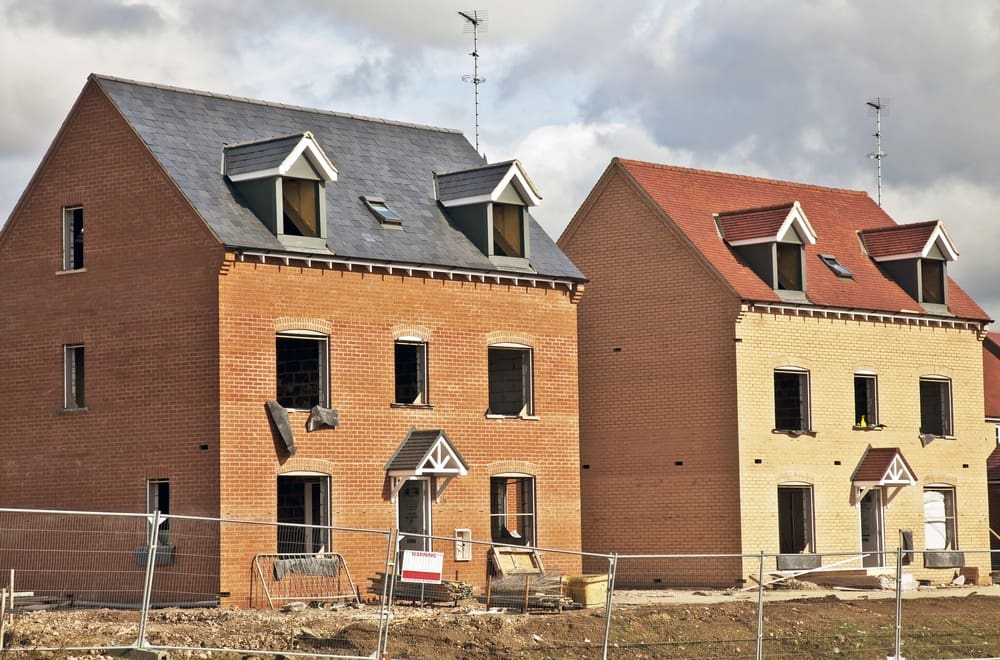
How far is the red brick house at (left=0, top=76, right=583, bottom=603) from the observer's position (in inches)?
1268

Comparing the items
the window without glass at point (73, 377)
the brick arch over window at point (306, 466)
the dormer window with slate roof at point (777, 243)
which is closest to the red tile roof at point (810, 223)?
the dormer window with slate roof at point (777, 243)

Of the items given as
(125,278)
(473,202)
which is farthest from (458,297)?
(125,278)

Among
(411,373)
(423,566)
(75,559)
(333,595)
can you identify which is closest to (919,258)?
(411,373)

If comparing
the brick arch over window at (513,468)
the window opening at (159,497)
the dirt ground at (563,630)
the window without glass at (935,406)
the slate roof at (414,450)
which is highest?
the window without glass at (935,406)

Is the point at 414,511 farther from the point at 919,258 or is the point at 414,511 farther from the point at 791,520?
the point at 919,258

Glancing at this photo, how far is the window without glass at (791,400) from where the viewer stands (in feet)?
136

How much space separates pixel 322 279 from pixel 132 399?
4.25 meters

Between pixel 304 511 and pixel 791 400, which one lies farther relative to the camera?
pixel 791 400

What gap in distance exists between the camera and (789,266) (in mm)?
42062

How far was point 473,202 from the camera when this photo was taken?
120 ft

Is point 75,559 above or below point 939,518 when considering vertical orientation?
below

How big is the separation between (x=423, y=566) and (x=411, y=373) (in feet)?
40.6

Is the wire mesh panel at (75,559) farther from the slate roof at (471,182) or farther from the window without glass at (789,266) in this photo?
the window without glass at (789,266)

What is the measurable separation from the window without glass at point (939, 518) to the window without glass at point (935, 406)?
61.9 inches
